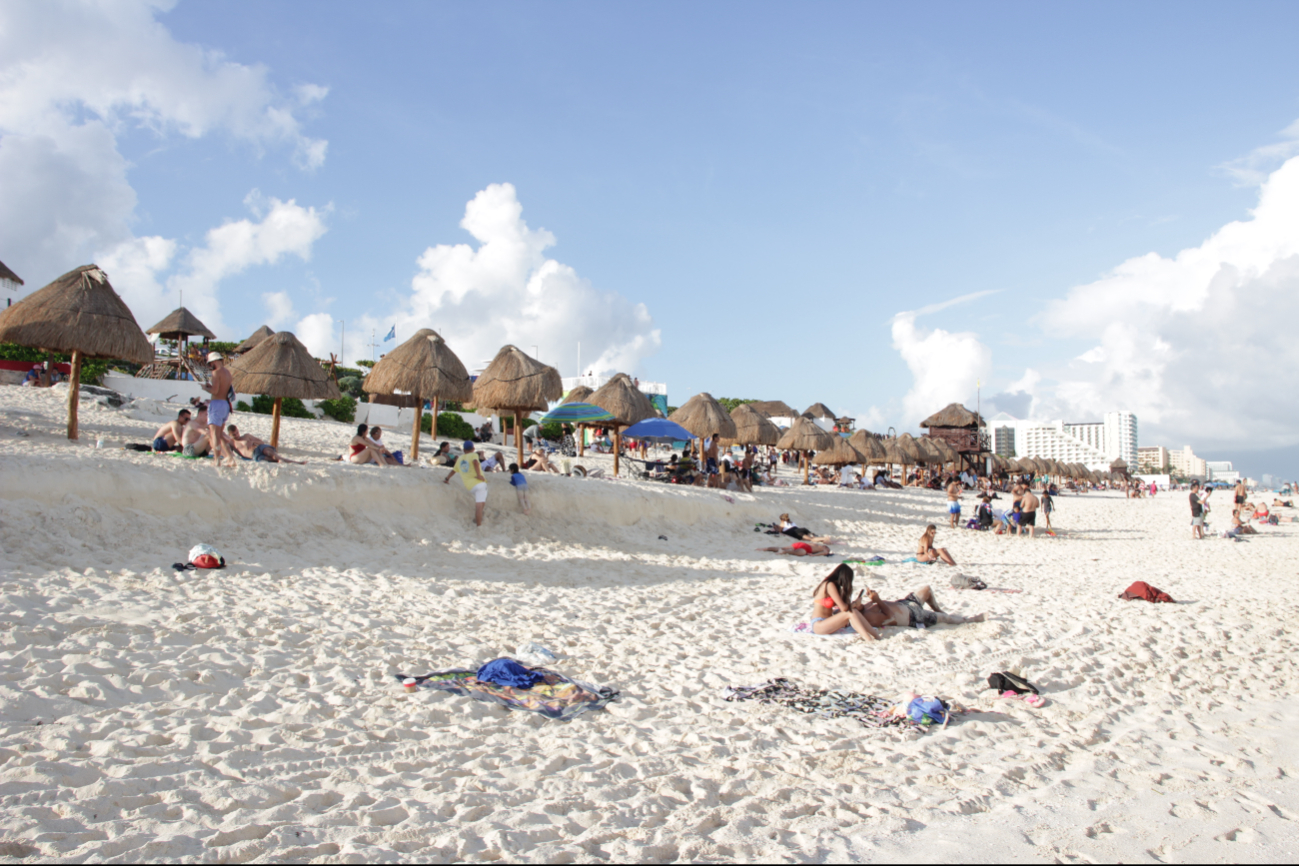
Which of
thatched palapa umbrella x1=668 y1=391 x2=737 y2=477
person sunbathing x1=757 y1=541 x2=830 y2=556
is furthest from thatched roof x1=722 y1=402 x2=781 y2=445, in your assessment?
person sunbathing x1=757 y1=541 x2=830 y2=556

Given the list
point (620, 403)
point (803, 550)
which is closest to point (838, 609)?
point (803, 550)

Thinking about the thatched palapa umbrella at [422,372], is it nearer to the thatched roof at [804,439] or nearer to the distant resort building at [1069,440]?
the thatched roof at [804,439]

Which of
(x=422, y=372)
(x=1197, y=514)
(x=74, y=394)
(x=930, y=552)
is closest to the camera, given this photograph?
(x=930, y=552)

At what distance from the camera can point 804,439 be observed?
22.7 m

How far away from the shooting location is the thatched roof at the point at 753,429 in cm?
1975

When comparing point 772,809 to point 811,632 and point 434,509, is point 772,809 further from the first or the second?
point 434,509

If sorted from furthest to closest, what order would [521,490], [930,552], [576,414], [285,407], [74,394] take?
1. [285,407]
2. [576,414]
3. [521,490]
4. [74,394]
5. [930,552]

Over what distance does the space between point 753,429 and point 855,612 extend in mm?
14258

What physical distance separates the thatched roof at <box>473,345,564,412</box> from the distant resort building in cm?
5623

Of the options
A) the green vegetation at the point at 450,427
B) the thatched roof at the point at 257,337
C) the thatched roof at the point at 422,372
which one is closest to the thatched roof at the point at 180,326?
the thatched roof at the point at 257,337

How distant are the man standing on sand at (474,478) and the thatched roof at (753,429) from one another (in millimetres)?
10583

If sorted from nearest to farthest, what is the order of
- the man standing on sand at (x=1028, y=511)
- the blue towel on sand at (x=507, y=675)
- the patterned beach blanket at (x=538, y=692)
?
the patterned beach blanket at (x=538, y=692)
the blue towel on sand at (x=507, y=675)
the man standing on sand at (x=1028, y=511)

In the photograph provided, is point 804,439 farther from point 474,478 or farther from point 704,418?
point 474,478

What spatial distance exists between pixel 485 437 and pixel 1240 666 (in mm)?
19674
